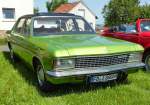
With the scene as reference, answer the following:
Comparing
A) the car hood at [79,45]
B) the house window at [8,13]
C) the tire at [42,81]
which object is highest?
the house window at [8,13]

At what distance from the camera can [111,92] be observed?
6316 mm

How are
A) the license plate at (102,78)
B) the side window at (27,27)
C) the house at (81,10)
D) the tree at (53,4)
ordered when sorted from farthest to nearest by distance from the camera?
the tree at (53,4)
the house at (81,10)
the side window at (27,27)
the license plate at (102,78)

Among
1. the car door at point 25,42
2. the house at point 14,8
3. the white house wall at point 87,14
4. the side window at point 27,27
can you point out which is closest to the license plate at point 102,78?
the car door at point 25,42

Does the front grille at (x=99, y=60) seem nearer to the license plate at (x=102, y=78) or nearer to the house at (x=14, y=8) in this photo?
the license plate at (x=102, y=78)

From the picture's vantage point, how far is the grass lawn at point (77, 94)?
19.1ft

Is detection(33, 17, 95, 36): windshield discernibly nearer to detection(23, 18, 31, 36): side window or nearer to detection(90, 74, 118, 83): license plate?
detection(23, 18, 31, 36): side window

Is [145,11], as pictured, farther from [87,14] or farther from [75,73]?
[75,73]

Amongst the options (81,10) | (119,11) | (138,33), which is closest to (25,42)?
(138,33)

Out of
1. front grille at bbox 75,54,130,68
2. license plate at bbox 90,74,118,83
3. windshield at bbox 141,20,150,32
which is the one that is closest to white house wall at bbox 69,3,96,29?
windshield at bbox 141,20,150,32

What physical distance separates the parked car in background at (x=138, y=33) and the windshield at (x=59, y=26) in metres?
1.49

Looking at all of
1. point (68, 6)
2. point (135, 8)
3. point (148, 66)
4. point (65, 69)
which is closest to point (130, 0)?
point (135, 8)

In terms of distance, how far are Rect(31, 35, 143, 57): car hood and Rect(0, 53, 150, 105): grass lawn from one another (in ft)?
2.72

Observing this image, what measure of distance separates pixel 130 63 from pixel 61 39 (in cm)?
154

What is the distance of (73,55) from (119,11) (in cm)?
3626
